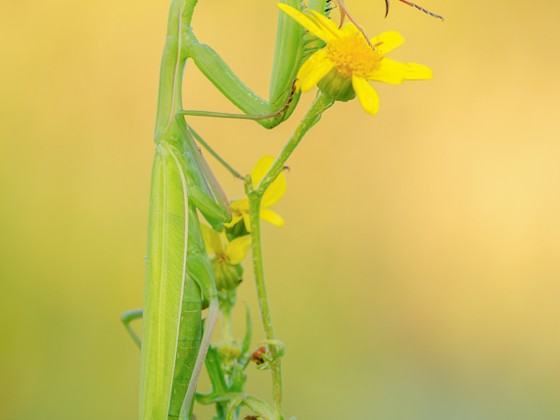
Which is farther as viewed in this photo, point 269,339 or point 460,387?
point 460,387

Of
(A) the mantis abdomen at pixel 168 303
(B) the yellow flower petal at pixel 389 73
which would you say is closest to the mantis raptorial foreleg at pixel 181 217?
(A) the mantis abdomen at pixel 168 303

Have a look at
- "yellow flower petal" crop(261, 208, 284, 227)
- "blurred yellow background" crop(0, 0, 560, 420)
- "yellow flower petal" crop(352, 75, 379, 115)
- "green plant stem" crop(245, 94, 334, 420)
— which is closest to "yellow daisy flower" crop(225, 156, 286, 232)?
"yellow flower petal" crop(261, 208, 284, 227)

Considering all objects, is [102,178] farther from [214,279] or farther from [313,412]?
[214,279]

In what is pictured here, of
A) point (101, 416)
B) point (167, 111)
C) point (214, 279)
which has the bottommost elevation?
point (101, 416)

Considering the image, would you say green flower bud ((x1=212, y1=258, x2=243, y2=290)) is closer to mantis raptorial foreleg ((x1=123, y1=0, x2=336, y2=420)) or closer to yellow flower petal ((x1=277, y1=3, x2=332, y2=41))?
mantis raptorial foreleg ((x1=123, y1=0, x2=336, y2=420))

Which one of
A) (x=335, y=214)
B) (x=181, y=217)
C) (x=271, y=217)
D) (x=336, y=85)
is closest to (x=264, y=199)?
(x=271, y=217)

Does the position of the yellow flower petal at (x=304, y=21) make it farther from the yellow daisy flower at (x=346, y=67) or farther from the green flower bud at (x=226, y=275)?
the green flower bud at (x=226, y=275)

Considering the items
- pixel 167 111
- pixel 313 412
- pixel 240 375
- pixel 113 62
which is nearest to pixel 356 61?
pixel 167 111

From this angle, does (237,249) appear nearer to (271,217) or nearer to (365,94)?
(271,217)
